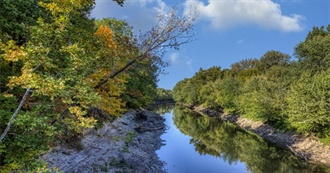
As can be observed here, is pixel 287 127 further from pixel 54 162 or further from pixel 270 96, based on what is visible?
pixel 54 162

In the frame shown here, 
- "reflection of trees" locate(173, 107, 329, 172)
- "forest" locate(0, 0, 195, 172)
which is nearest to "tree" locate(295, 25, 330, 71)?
"reflection of trees" locate(173, 107, 329, 172)

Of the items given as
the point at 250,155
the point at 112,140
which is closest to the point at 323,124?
the point at 250,155

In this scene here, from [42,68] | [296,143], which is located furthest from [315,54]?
[42,68]

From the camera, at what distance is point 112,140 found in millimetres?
30641

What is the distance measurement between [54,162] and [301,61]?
176 ft

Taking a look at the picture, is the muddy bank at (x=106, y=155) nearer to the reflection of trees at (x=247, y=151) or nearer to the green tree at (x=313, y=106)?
the reflection of trees at (x=247, y=151)

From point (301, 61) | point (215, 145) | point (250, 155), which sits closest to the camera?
point (250, 155)

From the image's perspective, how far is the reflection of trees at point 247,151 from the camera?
2819 cm

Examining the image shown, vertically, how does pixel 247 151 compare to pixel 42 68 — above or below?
below

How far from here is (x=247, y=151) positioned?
35.3 meters

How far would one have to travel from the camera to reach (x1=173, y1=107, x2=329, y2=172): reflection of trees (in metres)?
28.2

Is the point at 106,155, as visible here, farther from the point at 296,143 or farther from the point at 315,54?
the point at 315,54

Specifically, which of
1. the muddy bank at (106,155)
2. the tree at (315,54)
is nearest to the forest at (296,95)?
the tree at (315,54)

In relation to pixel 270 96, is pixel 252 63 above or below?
above
